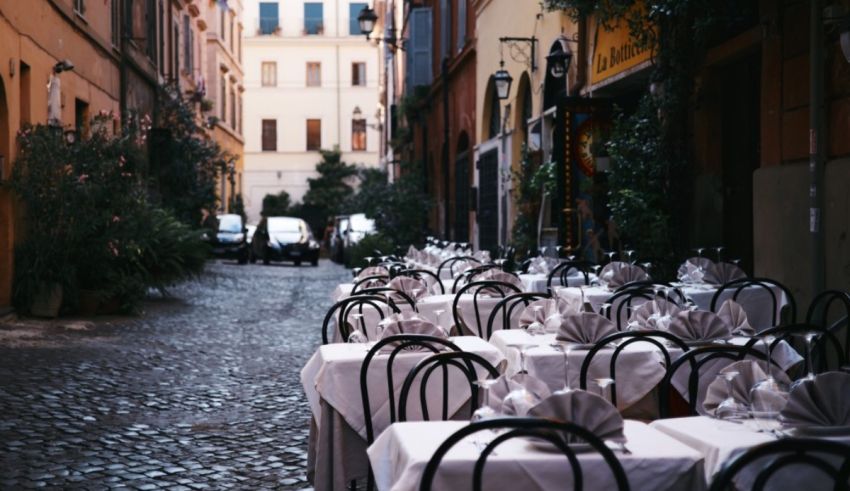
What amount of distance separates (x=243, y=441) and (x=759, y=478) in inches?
190

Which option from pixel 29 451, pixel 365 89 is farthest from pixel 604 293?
pixel 365 89

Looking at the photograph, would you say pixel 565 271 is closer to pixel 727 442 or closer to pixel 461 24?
pixel 727 442

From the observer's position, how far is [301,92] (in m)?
63.4

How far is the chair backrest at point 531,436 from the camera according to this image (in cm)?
351

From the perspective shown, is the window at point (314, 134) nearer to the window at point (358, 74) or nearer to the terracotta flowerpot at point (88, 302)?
the window at point (358, 74)

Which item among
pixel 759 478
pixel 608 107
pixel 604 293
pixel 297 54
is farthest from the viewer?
pixel 297 54

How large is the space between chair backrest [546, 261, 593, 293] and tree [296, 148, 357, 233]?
46.0 metres

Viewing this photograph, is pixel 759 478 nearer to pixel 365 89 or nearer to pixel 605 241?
pixel 605 241

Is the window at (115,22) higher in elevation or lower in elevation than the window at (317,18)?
lower

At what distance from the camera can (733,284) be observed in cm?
895

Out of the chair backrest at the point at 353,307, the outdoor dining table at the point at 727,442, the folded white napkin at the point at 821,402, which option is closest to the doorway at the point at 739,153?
the chair backrest at the point at 353,307

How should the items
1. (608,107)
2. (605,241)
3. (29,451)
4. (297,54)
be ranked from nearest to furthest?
1. (29,451)
2. (608,107)
3. (605,241)
4. (297,54)

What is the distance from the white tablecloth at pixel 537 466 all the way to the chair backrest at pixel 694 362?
0.94 metres

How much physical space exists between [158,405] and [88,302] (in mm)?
6969
